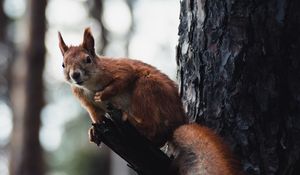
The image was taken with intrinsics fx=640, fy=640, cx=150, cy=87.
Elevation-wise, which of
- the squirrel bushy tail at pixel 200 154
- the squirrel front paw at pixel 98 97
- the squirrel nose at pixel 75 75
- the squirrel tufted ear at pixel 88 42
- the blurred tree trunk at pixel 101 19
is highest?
the squirrel tufted ear at pixel 88 42

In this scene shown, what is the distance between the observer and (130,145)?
7.13 feet

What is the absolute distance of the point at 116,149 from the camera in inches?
85.9

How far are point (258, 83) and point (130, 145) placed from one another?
538 mm

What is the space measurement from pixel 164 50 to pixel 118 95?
41.1ft

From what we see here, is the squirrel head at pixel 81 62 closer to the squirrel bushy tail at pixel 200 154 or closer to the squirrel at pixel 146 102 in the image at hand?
the squirrel at pixel 146 102

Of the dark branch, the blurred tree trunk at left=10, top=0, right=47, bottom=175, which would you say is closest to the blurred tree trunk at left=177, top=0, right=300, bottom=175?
the dark branch

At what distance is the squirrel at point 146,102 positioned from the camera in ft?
7.40

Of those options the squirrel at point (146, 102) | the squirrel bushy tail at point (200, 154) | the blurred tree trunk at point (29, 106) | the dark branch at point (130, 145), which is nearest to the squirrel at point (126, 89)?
the squirrel at point (146, 102)

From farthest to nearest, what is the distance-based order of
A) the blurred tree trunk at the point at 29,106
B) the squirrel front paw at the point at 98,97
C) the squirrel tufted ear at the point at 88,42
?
1. the blurred tree trunk at the point at 29,106
2. the squirrel tufted ear at the point at 88,42
3. the squirrel front paw at the point at 98,97

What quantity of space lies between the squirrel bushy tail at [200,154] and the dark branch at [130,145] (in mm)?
94

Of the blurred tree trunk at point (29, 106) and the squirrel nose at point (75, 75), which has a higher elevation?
the squirrel nose at point (75, 75)

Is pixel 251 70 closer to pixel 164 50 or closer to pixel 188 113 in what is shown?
pixel 188 113

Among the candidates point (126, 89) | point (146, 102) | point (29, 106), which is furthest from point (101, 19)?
point (146, 102)

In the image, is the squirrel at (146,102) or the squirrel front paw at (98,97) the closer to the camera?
the squirrel at (146,102)
